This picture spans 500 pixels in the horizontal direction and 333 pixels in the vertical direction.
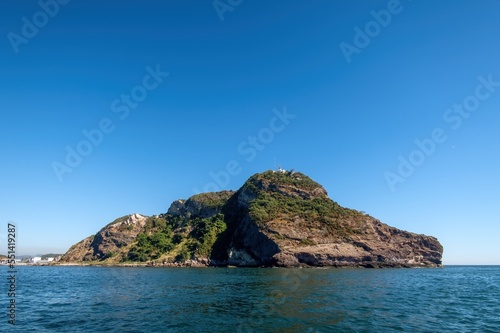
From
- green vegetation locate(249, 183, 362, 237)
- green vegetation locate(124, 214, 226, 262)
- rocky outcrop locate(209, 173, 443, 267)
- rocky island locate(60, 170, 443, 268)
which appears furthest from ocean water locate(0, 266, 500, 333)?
green vegetation locate(124, 214, 226, 262)

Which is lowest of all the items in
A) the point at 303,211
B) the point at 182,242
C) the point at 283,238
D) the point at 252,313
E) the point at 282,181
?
the point at 182,242

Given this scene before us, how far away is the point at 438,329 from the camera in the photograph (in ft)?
78.4

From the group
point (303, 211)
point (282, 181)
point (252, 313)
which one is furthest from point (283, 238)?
point (252, 313)

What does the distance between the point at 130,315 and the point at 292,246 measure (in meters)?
109

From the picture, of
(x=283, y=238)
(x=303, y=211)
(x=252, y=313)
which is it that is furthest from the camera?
(x=303, y=211)

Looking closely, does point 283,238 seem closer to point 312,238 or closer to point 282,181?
point 312,238

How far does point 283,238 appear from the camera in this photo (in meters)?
134

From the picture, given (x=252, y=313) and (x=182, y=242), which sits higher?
(x=252, y=313)

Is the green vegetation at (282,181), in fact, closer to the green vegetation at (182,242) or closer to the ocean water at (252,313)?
the green vegetation at (182,242)

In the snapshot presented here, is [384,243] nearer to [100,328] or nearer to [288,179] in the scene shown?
[288,179]

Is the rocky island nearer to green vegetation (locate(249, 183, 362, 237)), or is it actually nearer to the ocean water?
green vegetation (locate(249, 183, 362, 237))

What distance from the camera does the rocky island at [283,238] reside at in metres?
133

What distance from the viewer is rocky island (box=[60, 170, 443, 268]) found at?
133 meters

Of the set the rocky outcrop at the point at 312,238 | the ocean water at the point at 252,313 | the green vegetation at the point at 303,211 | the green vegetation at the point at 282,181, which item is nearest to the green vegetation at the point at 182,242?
the rocky outcrop at the point at 312,238
